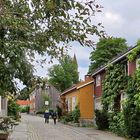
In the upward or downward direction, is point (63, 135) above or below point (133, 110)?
below

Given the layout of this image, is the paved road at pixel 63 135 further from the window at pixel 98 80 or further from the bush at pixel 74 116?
the bush at pixel 74 116

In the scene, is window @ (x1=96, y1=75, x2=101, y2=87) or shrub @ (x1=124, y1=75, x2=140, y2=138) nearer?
shrub @ (x1=124, y1=75, x2=140, y2=138)

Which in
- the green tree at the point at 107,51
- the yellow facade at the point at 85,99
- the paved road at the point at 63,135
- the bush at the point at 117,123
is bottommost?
the paved road at the point at 63,135

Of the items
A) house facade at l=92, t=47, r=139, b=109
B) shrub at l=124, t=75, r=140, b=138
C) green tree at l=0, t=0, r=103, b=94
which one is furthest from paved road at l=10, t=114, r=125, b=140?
green tree at l=0, t=0, r=103, b=94

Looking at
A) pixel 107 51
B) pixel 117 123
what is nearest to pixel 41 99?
pixel 107 51

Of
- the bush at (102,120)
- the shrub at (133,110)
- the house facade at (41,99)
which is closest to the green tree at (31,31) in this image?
the shrub at (133,110)

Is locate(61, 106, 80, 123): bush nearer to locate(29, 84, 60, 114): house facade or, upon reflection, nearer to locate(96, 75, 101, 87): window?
locate(96, 75, 101, 87): window

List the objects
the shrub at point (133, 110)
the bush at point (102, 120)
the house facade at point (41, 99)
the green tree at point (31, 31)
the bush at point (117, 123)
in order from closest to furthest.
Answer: the green tree at point (31, 31)
the shrub at point (133, 110)
the bush at point (117, 123)
the bush at point (102, 120)
the house facade at point (41, 99)

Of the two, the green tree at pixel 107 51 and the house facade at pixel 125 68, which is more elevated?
the green tree at pixel 107 51

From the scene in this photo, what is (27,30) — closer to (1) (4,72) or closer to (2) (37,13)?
(2) (37,13)

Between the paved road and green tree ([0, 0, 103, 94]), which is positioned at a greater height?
green tree ([0, 0, 103, 94])

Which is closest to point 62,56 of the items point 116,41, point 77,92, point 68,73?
point 77,92

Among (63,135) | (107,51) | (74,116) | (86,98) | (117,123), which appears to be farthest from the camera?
(107,51)

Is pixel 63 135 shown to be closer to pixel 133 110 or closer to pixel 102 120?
pixel 133 110
